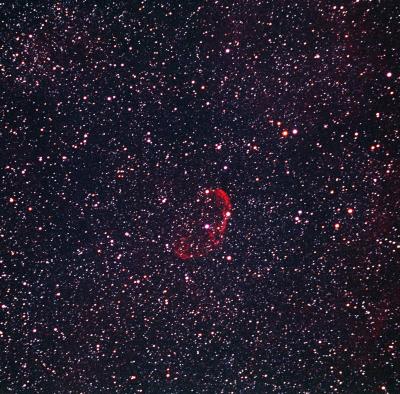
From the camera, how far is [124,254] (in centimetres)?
47

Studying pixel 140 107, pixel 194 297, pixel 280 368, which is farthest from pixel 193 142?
pixel 280 368

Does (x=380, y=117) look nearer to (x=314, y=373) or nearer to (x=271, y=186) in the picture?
(x=271, y=186)

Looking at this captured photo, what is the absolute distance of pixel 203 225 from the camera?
1.54 ft

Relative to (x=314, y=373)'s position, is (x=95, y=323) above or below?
above

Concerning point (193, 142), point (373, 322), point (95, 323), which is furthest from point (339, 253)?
point (95, 323)

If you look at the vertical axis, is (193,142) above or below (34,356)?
above

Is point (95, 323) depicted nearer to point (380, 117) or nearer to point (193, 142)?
point (193, 142)

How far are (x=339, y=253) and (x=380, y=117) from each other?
0.61 ft

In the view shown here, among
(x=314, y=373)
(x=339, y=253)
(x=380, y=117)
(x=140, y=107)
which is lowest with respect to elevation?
(x=314, y=373)

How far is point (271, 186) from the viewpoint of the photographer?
464 millimetres

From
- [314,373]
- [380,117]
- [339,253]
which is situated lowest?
[314,373]

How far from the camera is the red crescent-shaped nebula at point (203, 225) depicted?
1.53 feet

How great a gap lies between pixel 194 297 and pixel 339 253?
21cm

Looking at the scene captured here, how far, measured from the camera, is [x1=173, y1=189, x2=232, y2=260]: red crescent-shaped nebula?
47cm
